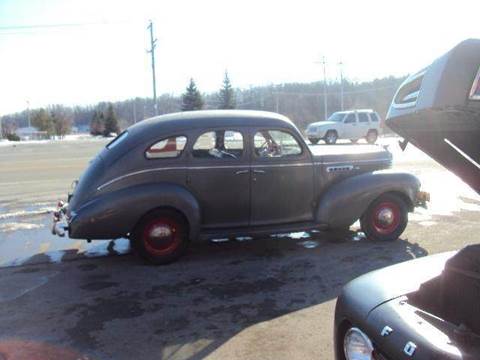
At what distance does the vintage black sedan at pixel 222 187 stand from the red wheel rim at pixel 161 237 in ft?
0.04

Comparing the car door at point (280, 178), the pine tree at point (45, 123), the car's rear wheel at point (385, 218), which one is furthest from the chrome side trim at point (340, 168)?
the pine tree at point (45, 123)

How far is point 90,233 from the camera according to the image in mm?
6129

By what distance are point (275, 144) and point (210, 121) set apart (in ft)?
3.02

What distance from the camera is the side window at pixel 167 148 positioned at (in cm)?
646

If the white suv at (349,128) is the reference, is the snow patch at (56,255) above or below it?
below

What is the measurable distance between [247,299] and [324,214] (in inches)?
82.7

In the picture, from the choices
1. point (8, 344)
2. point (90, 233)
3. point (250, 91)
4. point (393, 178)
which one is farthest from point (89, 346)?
point (250, 91)

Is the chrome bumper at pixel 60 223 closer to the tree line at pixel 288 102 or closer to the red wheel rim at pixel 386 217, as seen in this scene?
the red wheel rim at pixel 386 217

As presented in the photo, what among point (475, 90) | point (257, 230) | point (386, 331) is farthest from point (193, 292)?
point (475, 90)

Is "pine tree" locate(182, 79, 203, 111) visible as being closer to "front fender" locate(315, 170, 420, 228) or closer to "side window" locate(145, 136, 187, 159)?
"front fender" locate(315, 170, 420, 228)

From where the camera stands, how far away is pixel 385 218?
23.6ft

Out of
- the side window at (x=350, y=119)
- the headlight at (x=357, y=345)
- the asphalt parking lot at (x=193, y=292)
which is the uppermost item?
the side window at (x=350, y=119)

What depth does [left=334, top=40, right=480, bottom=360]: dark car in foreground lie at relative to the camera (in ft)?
6.79

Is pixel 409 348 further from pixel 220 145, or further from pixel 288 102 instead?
pixel 288 102
